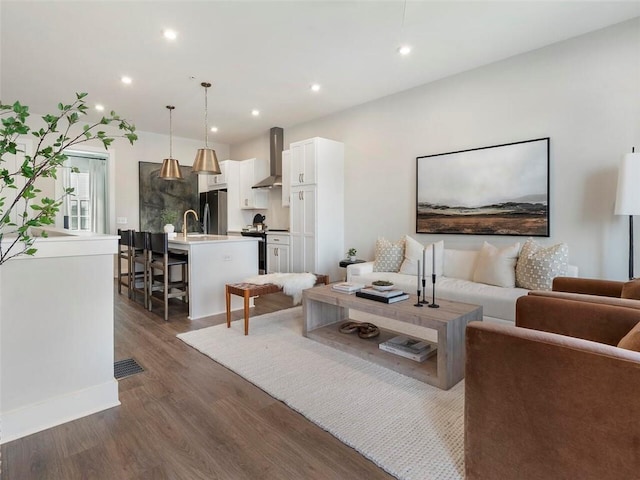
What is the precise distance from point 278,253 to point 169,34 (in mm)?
3561

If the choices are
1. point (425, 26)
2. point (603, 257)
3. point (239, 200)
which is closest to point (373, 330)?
point (603, 257)

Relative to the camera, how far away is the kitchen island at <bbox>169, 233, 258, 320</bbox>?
12.4 feet

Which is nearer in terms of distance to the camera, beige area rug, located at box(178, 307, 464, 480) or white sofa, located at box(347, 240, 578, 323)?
beige area rug, located at box(178, 307, 464, 480)

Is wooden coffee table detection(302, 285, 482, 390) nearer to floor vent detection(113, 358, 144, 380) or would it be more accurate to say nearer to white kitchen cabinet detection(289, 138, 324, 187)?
floor vent detection(113, 358, 144, 380)

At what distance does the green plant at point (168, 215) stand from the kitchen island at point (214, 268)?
283 centimetres

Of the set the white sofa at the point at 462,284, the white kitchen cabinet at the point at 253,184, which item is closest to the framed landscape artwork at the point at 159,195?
the white kitchen cabinet at the point at 253,184

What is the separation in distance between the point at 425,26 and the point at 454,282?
96.3 inches

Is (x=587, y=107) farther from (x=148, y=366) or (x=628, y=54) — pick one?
(x=148, y=366)

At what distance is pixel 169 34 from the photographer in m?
3.13

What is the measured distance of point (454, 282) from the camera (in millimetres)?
3525

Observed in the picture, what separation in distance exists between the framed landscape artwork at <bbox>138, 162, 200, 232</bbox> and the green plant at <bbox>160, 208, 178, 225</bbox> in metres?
0.04

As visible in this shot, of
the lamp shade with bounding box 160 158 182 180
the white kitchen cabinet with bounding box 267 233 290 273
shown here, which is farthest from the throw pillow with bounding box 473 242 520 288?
the lamp shade with bounding box 160 158 182 180

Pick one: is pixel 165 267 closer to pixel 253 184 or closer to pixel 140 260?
pixel 140 260

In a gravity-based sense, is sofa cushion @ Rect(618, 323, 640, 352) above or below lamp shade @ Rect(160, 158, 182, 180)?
below
